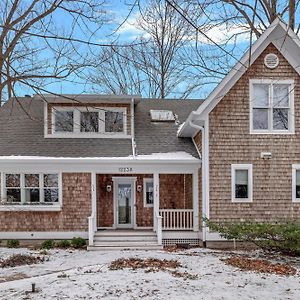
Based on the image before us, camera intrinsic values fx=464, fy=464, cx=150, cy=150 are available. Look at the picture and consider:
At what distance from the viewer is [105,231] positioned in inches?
624

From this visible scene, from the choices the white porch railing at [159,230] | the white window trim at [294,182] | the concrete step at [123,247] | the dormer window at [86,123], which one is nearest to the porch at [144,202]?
the white porch railing at [159,230]

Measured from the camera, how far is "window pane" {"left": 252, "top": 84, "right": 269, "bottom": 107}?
14656 millimetres

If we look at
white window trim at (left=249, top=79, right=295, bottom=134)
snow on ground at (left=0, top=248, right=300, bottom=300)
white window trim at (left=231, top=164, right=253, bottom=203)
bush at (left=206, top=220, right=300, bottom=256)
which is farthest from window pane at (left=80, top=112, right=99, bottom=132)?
snow on ground at (left=0, top=248, right=300, bottom=300)

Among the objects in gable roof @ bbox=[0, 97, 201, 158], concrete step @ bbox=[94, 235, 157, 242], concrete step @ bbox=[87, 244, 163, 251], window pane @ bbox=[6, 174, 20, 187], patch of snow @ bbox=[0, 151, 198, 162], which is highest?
gable roof @ bbox=[0, 97, 201, 158]

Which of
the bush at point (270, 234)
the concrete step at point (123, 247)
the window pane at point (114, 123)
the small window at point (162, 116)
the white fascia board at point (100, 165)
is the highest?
the small window at point (162, 116)

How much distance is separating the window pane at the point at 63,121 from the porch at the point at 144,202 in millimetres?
2066

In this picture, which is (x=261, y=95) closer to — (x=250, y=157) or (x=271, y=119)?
(x=271, y=119)

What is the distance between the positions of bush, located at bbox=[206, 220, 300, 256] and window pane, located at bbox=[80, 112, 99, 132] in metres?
6.13

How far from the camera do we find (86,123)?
16922 millimetres

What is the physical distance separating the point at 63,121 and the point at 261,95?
6.93 m

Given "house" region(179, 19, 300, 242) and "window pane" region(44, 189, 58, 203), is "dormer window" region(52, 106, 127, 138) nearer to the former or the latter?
"window pane" region(44, 189, 58, 203)

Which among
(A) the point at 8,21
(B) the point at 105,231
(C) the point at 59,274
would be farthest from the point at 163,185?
(A) the point at 8,21

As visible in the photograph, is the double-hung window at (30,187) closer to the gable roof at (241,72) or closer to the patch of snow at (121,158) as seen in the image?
the patch of snow at (121,158)

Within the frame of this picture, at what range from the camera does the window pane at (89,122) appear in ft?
54.9
